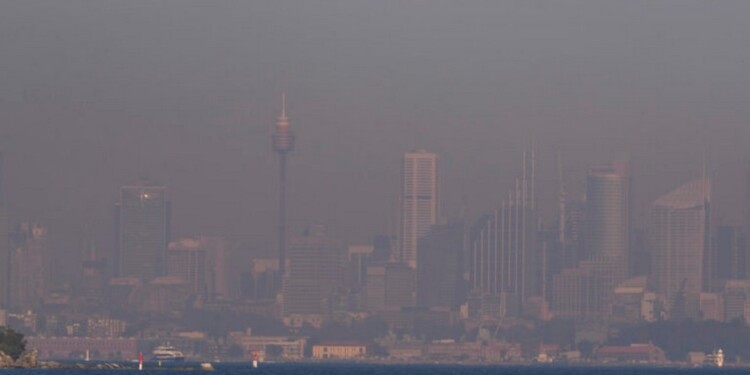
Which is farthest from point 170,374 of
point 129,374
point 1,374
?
point 1,374

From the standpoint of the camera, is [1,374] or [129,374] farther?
[129,374]

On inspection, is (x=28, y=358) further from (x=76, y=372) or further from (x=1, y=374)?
(x=1, y=374)

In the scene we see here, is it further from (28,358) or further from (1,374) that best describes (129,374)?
(1,374)

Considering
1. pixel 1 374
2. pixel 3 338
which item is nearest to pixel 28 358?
pixel 3 338

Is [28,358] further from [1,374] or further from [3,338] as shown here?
[1,374]

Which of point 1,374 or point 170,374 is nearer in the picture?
point 1,374

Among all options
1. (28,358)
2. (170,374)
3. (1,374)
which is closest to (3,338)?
(28,358)
